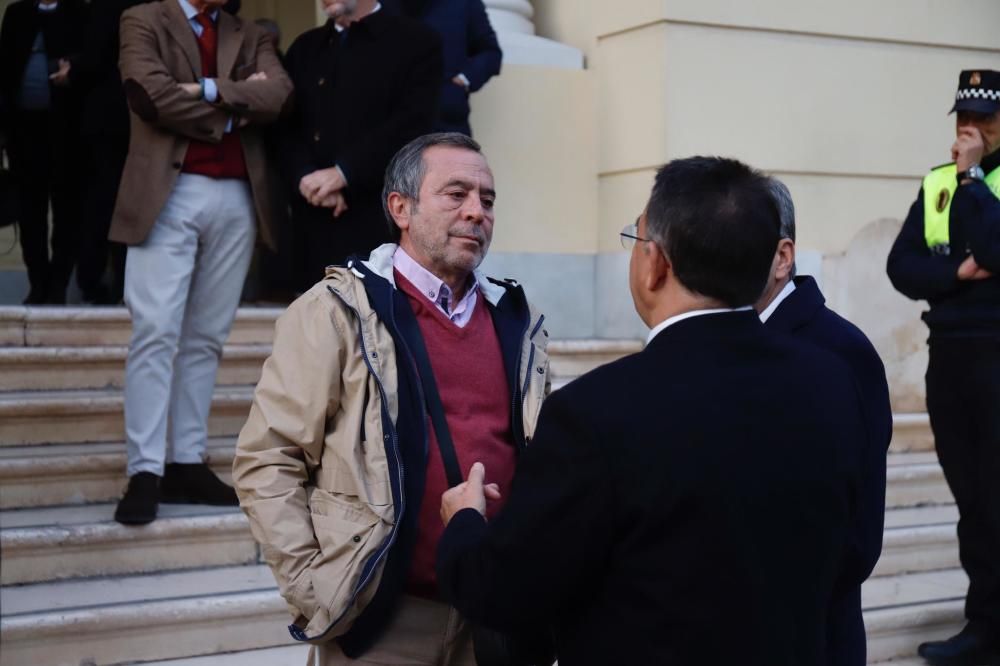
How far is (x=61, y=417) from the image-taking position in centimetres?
518

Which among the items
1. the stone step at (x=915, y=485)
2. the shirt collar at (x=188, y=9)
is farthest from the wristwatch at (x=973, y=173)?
the shirt collar at (x=188, y=9)

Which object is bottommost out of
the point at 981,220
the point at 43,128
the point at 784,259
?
the point at 43,128

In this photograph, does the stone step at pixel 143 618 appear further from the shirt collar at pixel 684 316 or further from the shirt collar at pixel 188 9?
the shirt collar at pixel 684 316

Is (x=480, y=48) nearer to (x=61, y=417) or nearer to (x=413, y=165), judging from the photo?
(x=61, y=417)

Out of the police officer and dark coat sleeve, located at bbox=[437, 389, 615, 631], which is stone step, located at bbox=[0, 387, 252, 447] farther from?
dark coat sleeve, located at bbox=[437, 389, 615, 631]

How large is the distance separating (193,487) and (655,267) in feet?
10.1

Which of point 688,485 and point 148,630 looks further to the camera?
point 148,630

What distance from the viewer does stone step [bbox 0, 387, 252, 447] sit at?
5.09m

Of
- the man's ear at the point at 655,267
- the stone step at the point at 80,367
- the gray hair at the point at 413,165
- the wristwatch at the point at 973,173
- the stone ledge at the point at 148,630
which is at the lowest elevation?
the stone ledge at the point at 148,630

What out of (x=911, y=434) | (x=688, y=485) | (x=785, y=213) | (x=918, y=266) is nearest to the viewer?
(x=688, y=485)

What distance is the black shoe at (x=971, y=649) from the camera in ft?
15.9

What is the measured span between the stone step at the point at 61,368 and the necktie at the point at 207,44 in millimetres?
1266

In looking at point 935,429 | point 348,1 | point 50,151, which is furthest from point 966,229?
point 50,151

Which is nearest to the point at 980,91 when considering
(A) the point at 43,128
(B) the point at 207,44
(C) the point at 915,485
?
(C) the point at 915,485
